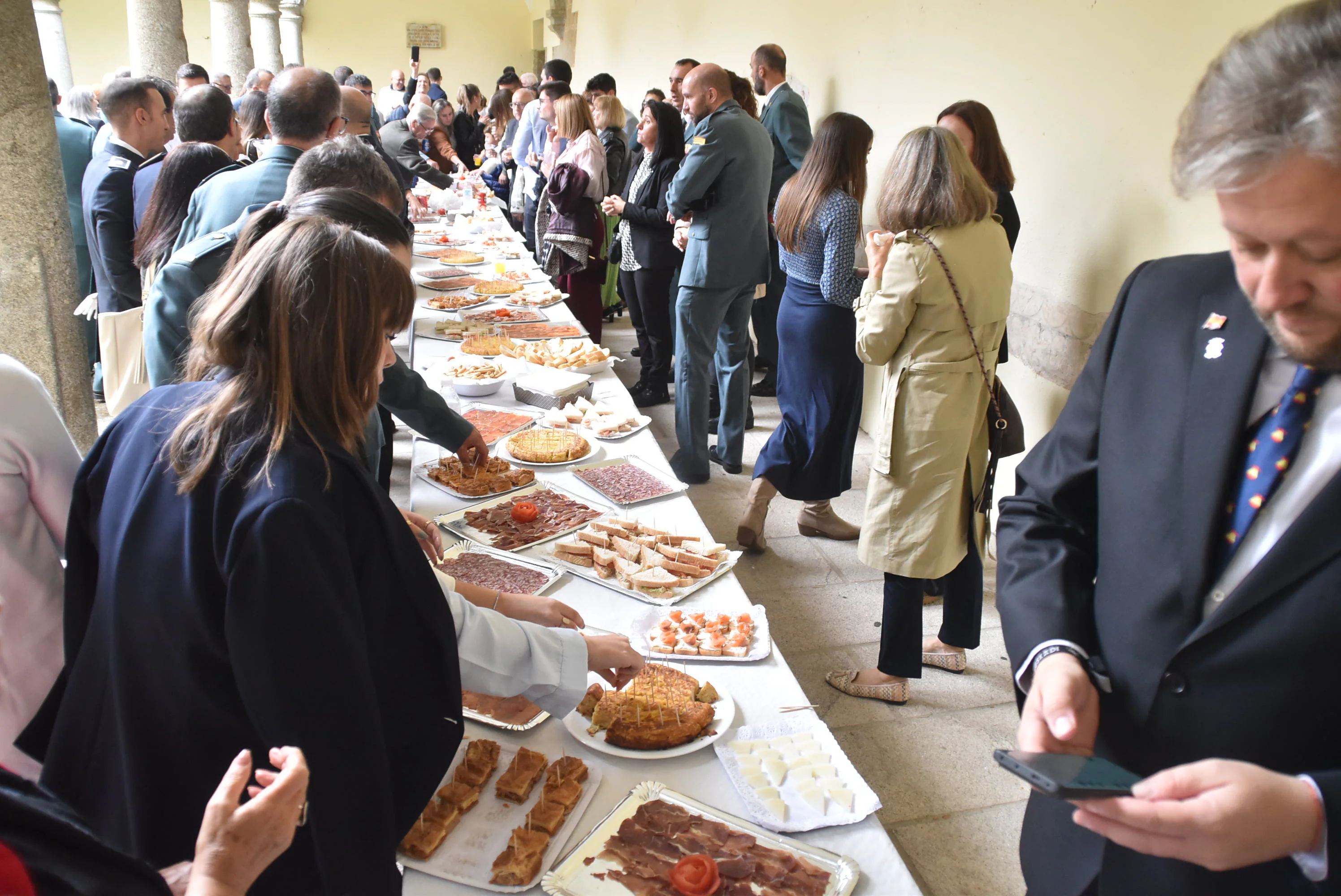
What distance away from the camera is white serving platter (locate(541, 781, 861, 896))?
1.34m

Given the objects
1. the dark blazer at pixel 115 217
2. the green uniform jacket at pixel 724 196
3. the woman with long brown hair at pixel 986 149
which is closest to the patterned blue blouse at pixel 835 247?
the woman with long brown hair at pixel 986 149

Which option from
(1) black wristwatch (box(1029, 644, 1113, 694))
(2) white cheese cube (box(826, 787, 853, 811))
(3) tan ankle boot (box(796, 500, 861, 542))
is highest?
(1) black wristwatch (box(1029, 644, 1113, 694))

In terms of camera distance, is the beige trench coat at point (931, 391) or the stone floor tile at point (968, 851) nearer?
the stone floor tile at point (968, 851)

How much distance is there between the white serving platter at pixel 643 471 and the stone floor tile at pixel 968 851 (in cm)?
112

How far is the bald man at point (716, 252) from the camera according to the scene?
14.2 feet

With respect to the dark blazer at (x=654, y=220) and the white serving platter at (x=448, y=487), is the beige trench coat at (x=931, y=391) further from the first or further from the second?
the dark blazer at (x=654, y=220)

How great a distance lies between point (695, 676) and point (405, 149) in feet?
22.9

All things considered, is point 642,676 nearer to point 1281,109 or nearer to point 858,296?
point 1281,109

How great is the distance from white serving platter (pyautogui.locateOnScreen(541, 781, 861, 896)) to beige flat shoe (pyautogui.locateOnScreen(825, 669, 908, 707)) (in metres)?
1.66

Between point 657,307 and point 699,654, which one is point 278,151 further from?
point 657,307

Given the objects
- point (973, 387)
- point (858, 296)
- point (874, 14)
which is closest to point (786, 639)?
point (973, 387)

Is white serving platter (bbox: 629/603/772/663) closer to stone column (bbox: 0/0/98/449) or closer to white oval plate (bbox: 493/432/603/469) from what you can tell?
white oval plate (bbox: 493/432/603/469)

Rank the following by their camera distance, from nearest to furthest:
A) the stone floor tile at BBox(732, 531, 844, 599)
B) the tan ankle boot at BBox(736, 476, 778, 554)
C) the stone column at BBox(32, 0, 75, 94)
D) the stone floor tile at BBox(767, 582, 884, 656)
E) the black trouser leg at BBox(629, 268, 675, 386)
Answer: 1. the stone floor tile at BBox(767, 582, 884, 656)
2. the stone floor tile at BBox(732, 531, 844, 599)
3. the tan ankle boot at BBox(736, 476, 778, 554)
4. the black trouser leg at BBox(629, 268, 675, 386)
5. the stone column at BBox(32, 0, 75, 94)

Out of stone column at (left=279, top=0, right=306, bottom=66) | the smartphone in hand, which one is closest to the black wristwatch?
the smartphone in hand
